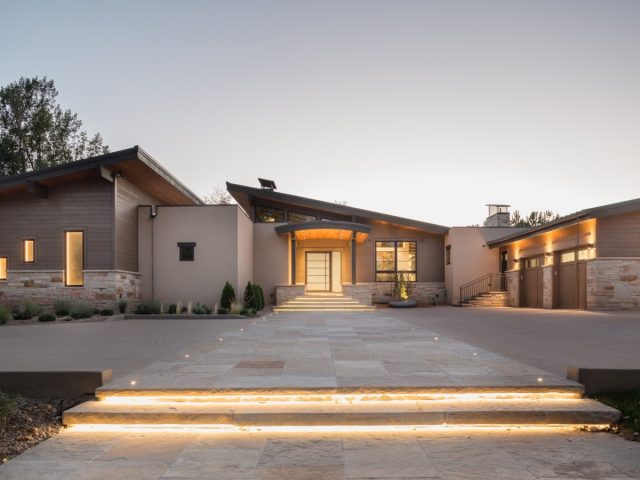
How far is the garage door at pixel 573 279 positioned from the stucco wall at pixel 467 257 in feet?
15.3

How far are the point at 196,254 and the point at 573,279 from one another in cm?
1442

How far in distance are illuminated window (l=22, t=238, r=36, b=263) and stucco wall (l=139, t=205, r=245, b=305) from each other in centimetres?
352

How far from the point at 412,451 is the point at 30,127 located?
33.3 m

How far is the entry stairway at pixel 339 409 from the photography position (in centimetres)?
405

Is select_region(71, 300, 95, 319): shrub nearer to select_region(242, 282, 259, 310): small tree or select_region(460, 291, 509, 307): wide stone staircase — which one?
select_region(242, 282, 259, 310): small tree

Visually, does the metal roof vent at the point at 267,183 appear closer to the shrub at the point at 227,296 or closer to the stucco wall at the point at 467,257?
the shrub at the point at 227,296

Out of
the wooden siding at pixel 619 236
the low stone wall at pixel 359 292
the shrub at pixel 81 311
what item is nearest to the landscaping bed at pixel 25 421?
the shrub at pixel 81 311

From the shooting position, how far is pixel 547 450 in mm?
3496

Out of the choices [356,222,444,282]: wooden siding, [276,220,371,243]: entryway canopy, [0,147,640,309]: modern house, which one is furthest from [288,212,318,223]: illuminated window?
[356,222,444,282]: wooden siding

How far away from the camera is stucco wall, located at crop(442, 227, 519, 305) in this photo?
894 inches

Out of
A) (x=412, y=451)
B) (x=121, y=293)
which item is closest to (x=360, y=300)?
(x=121, y=293)

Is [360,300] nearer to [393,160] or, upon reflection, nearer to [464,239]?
[464,239]

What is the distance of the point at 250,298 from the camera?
17.9 metres

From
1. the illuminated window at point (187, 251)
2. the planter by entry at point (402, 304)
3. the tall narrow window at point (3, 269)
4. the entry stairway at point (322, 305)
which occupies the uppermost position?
the illuminated window at point (187, 251)
